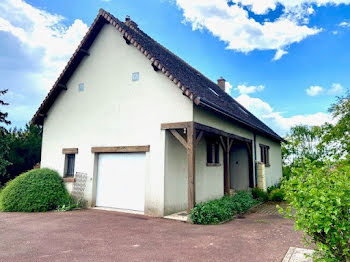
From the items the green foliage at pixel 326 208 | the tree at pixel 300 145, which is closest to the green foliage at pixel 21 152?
the green foliage at pixel 326 208

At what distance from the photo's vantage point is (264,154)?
1534 cm

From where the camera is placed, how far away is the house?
26.3 ft

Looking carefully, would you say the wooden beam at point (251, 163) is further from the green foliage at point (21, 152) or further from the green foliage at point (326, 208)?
the green foliage at point (21, 152)

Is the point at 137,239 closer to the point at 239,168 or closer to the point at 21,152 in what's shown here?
the point at 239,168

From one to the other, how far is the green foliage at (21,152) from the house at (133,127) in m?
3.90

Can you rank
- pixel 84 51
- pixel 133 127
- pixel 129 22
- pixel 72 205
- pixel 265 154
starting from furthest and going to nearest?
pixel 265 154, pixel 129 22, pixel 84 51, pixel 72 205, pixel 133 127

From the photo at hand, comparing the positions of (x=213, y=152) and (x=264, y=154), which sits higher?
(x=264, y=154)

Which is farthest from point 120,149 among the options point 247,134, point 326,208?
point 326,208

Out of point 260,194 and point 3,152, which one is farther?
point 3,152

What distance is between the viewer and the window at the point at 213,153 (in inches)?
412

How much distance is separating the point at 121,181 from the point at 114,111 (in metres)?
2.67

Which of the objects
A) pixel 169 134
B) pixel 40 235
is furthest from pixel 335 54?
pixel 40 235

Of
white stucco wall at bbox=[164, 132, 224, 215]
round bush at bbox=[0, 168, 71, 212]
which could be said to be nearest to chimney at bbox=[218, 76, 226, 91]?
white stucco wall at bbox=[164, 132, 224, 215]

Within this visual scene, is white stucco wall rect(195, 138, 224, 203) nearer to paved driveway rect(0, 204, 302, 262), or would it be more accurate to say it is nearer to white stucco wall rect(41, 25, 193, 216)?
white stucco wall rect(41, 25, 193, 216)
